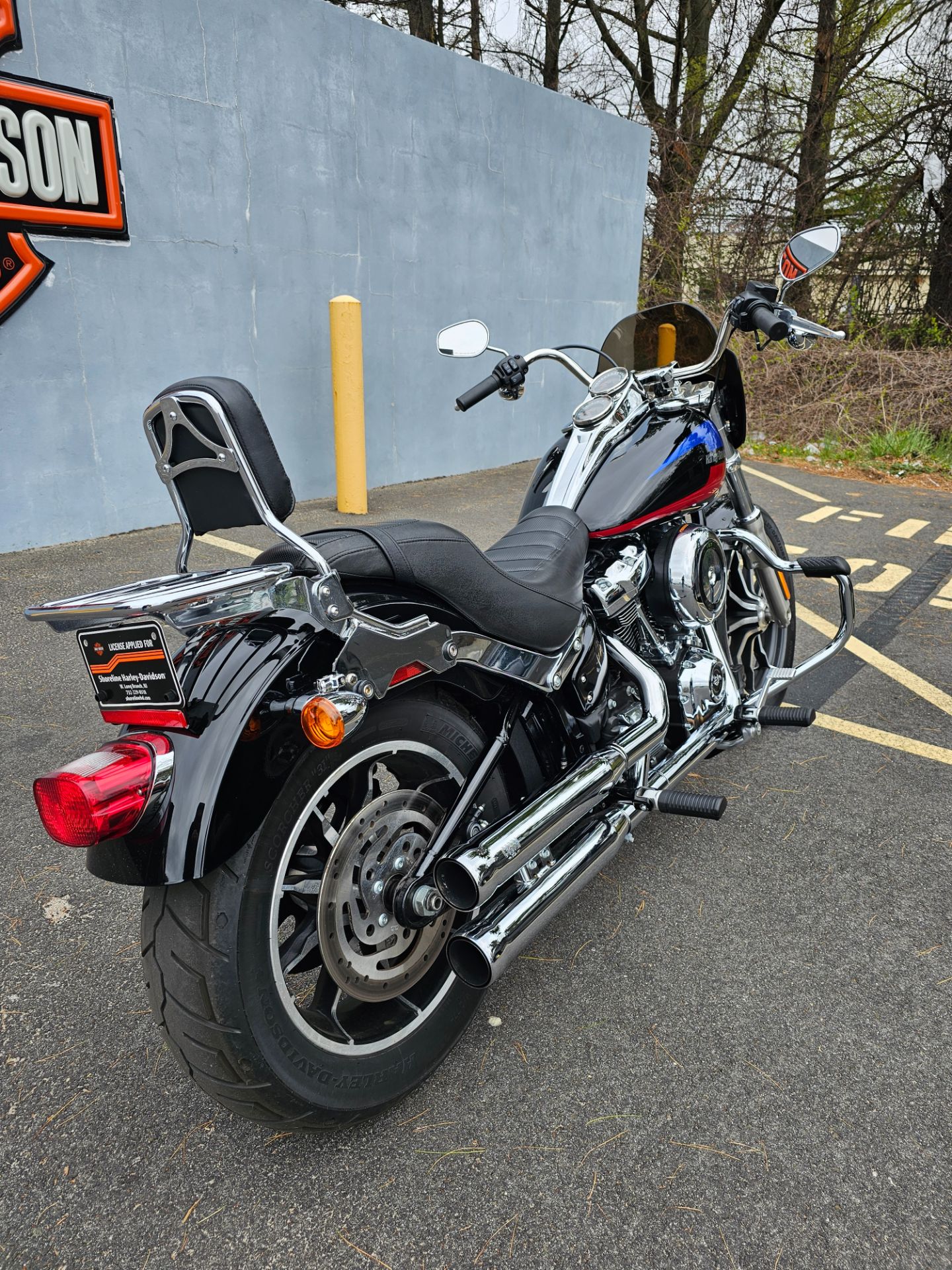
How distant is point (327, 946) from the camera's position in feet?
5.12

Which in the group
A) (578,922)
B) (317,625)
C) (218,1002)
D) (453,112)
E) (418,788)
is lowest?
(578,922)

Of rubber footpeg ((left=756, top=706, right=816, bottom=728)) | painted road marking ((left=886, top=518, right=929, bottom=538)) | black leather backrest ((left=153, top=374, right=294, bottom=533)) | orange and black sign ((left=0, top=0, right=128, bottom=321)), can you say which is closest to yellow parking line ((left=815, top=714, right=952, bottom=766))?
rubber footpeg ((left=756, top=706, right=816, bottom=728))

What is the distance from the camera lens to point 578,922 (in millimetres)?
2312

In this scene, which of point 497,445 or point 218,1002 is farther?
point 497,445

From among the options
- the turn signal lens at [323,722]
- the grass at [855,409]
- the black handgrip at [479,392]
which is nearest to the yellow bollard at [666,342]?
the black handgrip at [479,392]

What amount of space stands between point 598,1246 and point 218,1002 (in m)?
0.76

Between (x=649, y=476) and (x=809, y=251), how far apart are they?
0.83 m

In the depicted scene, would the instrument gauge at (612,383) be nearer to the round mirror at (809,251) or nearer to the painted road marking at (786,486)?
the round mirror at (809,251)

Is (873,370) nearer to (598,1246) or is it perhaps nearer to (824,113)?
(824,113)

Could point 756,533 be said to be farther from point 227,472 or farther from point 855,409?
point 855,409

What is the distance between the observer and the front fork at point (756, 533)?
2.86 metres

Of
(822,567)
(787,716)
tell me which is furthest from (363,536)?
(822,567)

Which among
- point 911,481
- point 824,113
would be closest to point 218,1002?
point 911,481

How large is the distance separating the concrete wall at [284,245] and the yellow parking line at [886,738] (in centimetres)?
446
